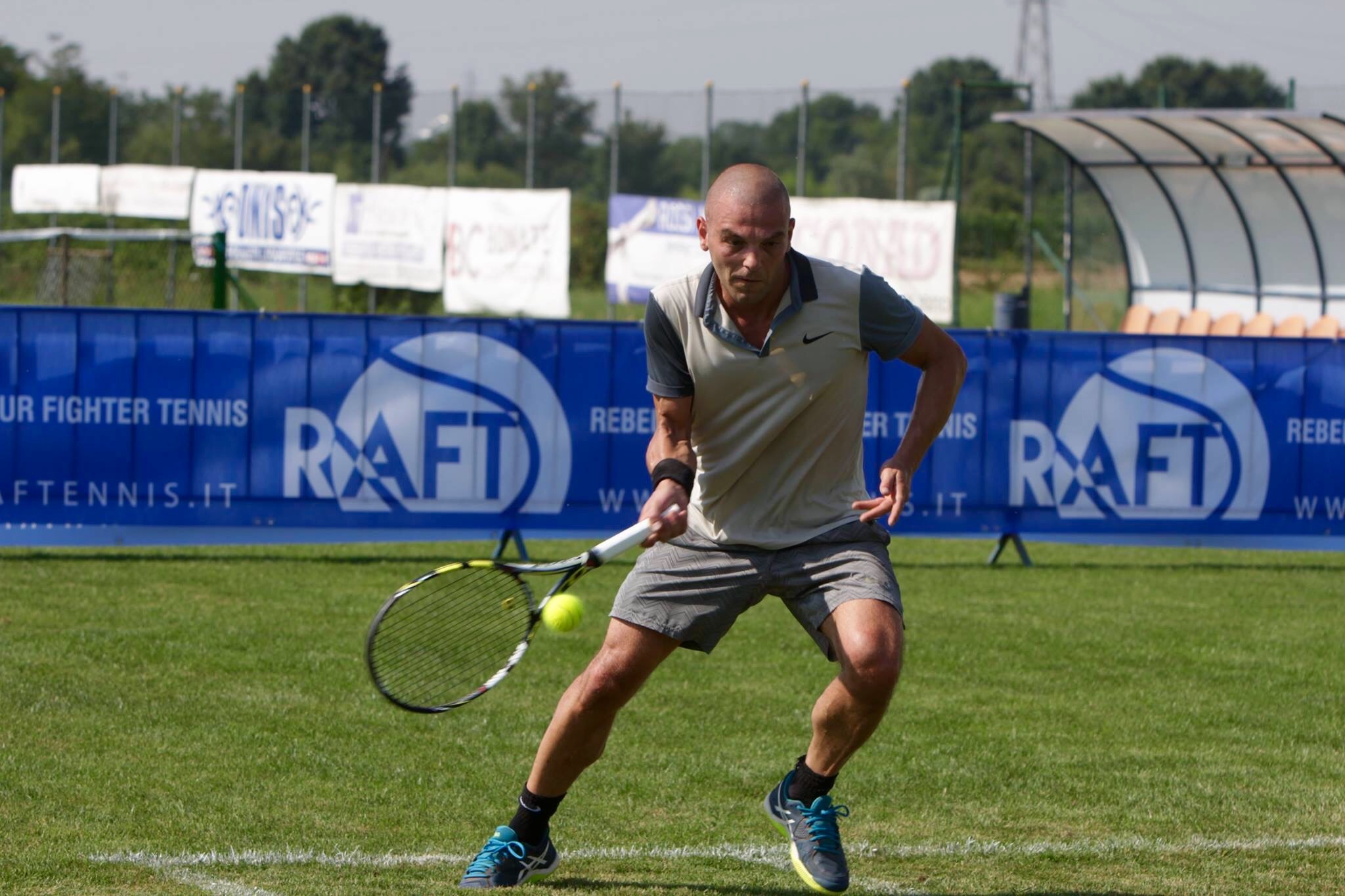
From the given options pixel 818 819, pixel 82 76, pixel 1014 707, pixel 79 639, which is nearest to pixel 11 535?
pixel 79 639

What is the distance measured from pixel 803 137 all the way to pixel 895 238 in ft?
9.38

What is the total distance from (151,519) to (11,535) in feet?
3.34

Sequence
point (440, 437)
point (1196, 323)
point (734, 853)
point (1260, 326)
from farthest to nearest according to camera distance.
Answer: point (1196, 323) < point (1260, 326) < point (440, 437) < point (734, 853)

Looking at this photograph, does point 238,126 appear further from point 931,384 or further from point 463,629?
point 931,384

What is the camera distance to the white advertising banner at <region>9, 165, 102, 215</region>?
31.4 m

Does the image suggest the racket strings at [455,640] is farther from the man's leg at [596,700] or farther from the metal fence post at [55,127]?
the metal fence post at [55,127]

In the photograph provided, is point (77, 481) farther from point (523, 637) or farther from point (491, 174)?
point (491, 174)

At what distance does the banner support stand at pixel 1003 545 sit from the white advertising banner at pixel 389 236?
16450 mm

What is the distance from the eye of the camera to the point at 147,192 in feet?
101

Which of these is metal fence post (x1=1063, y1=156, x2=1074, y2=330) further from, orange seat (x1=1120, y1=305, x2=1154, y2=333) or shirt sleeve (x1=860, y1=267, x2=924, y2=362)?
shirt sleeve (x1=860, y1=267, x2=924, y2=362)

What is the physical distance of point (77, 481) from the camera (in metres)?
11.9

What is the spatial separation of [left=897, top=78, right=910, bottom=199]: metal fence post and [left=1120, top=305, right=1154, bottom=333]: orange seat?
4.49 metres

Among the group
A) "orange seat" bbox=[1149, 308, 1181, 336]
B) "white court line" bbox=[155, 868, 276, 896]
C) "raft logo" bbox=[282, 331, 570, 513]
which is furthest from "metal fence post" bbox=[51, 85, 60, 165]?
"white court line" bbox=[155, 868, 276, 896]

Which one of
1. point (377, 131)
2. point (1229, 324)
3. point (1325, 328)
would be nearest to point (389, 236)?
point (377, 131)
